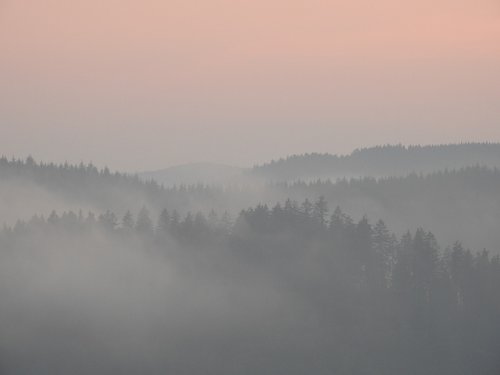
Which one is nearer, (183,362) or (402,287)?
(183,362)

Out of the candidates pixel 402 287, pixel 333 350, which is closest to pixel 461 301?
pixel 402 287

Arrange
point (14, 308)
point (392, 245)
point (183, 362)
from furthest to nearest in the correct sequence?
point (392, 245) → point (14, 308) → point (183, 362)

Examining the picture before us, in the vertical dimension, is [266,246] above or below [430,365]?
above

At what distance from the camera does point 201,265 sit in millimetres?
147750

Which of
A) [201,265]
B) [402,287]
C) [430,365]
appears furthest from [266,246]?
[430,365]

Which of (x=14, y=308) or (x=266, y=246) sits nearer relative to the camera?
(x=14, y=308)

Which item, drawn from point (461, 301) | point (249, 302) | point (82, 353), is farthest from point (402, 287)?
point (82, 353)

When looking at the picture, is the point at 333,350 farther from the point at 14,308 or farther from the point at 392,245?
the point at 14,308

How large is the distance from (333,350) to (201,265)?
Answer: 73.1 ft

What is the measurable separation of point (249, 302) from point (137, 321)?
40.0 feet

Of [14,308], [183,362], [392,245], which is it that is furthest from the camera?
[392,245]

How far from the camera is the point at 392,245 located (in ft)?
484

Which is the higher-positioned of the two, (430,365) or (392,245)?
(392,245)

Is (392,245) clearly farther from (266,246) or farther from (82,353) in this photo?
(82,353)
